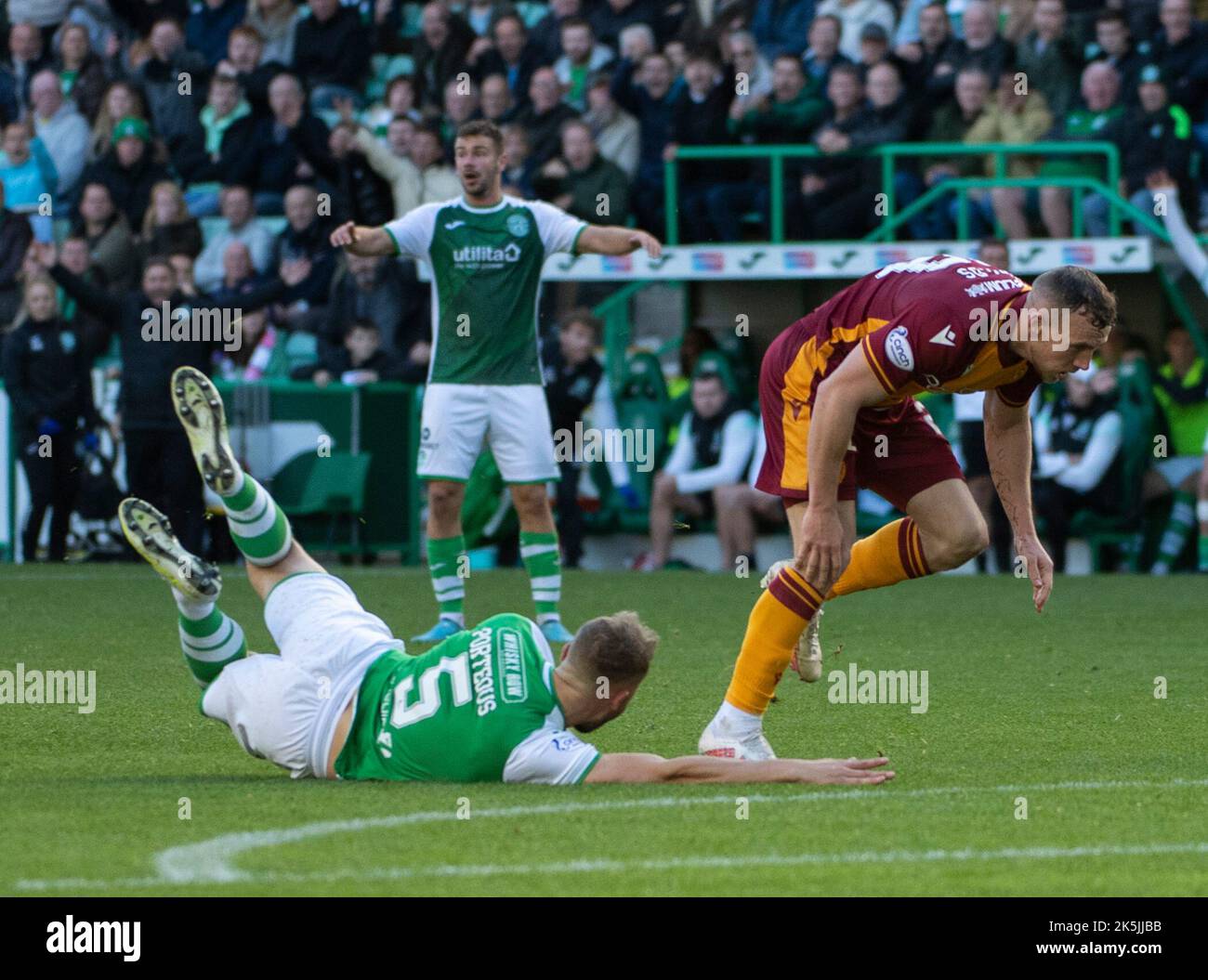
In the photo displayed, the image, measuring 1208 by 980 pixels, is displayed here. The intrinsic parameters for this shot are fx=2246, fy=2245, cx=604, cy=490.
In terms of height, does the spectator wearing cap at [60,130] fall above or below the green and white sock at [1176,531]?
above

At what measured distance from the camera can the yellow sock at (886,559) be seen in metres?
7.55

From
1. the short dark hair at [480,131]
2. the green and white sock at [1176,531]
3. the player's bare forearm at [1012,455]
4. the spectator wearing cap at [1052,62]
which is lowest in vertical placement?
the green and white sock at [1176,531]

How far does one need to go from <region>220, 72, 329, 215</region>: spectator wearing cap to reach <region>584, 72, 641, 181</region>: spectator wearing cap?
2.34m

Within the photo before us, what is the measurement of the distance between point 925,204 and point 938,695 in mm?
8314

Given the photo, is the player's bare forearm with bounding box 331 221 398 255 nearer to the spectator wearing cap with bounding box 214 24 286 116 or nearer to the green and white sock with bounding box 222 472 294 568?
the green and white sock with bounding box 222 472 294 568

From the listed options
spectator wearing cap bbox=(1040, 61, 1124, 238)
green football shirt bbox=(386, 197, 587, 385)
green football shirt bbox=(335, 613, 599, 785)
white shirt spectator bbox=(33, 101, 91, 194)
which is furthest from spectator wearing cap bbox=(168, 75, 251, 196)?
green football shirt bbox=(335, 613, 599, 785)

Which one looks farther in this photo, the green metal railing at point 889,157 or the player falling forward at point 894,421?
the green metal railing at point 889,157

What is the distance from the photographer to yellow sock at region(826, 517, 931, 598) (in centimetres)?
755

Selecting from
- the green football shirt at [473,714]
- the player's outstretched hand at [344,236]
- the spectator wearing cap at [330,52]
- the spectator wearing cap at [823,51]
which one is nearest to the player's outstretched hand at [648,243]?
the player's outstretched hand at [344,236]

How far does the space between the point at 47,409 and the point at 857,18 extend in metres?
7.10

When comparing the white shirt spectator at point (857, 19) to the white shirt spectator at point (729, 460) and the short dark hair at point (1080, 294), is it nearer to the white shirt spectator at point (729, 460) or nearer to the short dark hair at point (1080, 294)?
the white shirt spectator at point (729, 460)

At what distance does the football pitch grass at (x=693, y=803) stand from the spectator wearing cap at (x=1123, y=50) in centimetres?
687

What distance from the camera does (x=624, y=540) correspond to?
17109 millimetres

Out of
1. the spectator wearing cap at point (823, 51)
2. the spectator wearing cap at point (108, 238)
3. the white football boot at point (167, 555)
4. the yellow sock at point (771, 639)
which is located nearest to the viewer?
the white football boot at point (167, 555)
